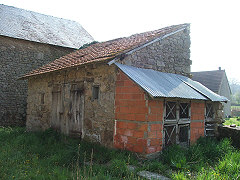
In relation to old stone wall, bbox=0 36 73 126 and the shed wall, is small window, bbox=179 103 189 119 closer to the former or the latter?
old stone wall, bbox=0 36 73 126

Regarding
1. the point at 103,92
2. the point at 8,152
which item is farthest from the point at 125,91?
the point at 8,152

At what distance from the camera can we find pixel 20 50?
14.1 m

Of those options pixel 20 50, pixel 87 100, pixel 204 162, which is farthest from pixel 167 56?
pixel 20 50

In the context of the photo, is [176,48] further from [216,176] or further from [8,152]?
[8,152]

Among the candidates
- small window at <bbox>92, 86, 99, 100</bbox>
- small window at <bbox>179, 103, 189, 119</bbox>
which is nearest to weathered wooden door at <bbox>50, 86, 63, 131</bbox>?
small window at <bbox>92, 86, 99, 100</bbox>

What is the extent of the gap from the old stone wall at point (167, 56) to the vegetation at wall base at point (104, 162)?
2854 mm

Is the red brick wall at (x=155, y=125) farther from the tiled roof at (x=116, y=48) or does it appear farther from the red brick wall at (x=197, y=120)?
the tiled roof at (x=116, y=48)

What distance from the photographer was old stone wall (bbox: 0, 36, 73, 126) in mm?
13477

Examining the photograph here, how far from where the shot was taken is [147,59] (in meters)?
7.48

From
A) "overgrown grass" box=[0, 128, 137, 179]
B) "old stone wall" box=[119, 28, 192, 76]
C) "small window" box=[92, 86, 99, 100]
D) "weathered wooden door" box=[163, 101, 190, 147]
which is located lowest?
"overgrown grass" box=[0, 128, 137, 179]

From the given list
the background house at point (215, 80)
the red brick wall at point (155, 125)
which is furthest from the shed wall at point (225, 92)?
the red brick wall at point (155, 125)

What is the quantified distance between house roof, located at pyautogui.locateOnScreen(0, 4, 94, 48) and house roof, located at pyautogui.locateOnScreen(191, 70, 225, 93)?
15630mm

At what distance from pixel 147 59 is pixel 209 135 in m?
3.79

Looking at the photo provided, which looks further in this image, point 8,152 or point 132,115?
point 8,152
